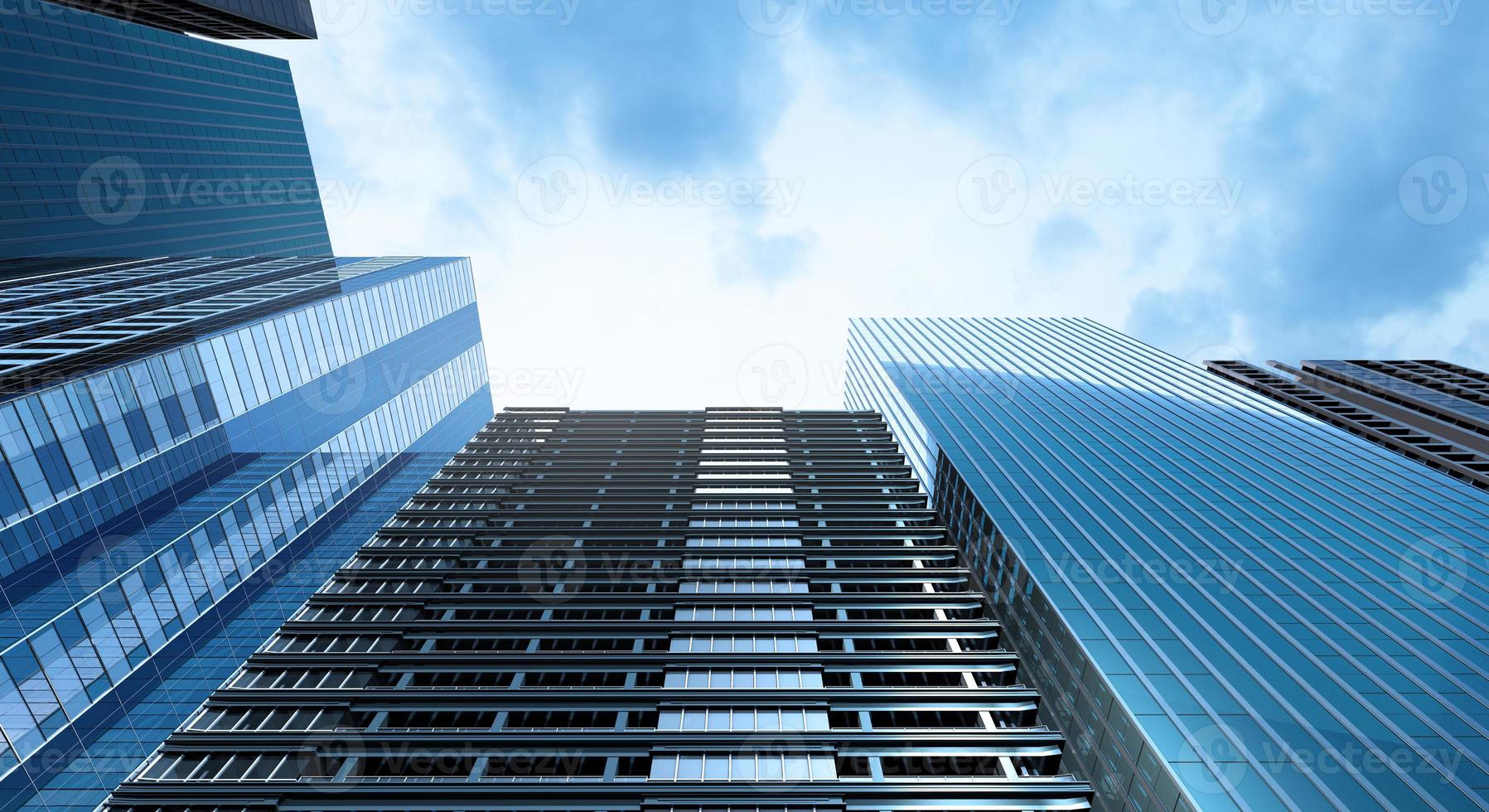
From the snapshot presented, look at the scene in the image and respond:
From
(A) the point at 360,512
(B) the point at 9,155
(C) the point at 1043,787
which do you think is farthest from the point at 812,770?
(B) the point at 9,155

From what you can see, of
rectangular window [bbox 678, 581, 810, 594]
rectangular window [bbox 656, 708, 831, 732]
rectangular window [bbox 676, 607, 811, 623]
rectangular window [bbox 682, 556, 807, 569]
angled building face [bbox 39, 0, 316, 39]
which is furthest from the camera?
rectangular window [bbox 682, 556, 807, 569]

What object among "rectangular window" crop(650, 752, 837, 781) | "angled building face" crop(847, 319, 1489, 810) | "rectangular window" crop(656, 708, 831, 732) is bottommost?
"rectangular window" crop(656, 708, 831, 732)

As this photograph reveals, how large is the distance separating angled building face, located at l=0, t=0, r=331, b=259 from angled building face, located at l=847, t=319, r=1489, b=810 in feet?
328

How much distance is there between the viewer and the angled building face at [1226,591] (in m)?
20.7

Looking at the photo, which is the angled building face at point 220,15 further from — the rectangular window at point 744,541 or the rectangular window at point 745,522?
the rectangular window at point 745,522

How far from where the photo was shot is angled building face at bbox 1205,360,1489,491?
73812 mm

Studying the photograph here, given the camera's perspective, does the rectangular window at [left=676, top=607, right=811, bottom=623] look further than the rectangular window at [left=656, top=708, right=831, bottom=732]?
Yes

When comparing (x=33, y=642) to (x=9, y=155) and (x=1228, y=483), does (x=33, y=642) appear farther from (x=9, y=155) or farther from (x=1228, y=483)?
(x=9, y=155)

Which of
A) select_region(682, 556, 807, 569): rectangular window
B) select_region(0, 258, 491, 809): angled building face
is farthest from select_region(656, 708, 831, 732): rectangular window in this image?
select_region(0, 258, 491, 809): angled building face

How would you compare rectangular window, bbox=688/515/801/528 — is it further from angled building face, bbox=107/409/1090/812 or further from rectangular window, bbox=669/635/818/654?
rectangular window, bbox=669/635/818/654

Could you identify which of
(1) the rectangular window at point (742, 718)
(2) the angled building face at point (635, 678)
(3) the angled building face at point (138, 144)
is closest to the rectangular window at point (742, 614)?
(2) the angled building face at point (635, 678)

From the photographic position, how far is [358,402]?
5988 cm

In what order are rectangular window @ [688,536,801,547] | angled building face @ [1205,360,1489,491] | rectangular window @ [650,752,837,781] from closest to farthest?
rectangular window @ [650,752,837,781] → rectangular window @ [688,536,801,547] → angled building face @ [1205,360,1489,491]

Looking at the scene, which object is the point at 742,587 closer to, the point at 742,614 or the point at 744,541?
the point at 742,614
